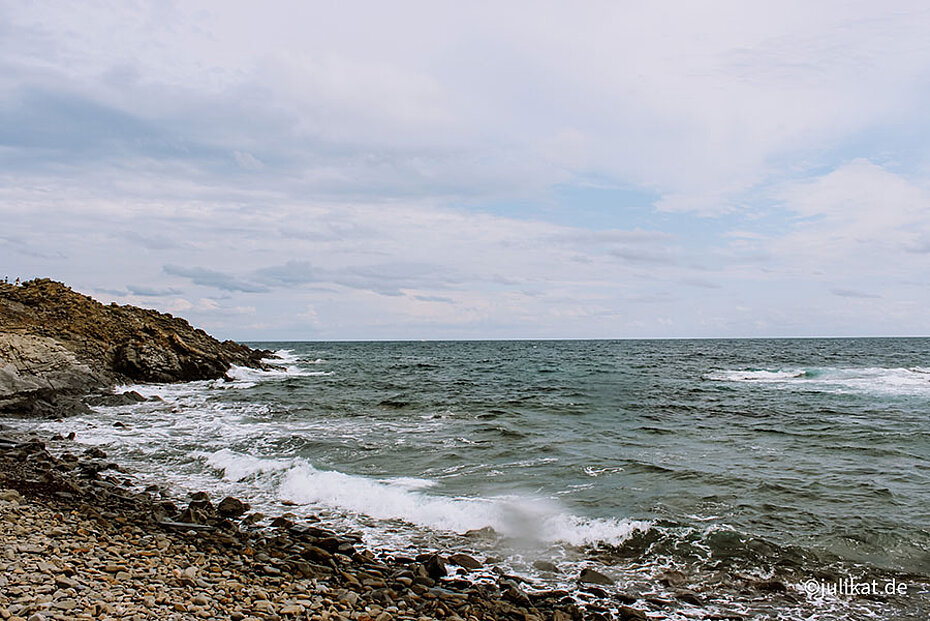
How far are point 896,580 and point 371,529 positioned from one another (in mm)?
8076

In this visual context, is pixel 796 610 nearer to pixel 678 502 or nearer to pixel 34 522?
pixel 678 502

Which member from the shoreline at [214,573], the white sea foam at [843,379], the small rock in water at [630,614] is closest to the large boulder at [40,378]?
the shoreline at [214,573]

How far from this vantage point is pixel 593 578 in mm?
8422

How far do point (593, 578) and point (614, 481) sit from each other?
18.1 feet

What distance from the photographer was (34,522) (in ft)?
28.7

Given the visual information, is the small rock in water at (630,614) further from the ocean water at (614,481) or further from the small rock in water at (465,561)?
the small rock in water at (465,561)

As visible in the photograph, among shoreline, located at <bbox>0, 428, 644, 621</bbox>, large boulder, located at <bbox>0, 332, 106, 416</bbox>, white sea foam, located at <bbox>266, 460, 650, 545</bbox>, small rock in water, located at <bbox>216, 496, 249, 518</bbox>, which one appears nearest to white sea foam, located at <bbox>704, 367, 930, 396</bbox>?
white sea foam, located at <bbox>266, 460, 650, 545</bbox>

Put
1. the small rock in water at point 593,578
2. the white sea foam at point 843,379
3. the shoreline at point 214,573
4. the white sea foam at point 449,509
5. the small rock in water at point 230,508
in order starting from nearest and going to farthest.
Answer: the shoreline at point 214,573 → the small rock in water at point 593,578 → the white sea foam at point 449,509 → the small rock in water at point 230,508 → the white sea foam at point 843,379

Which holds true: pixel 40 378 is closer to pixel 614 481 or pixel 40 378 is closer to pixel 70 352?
pixel 70 352

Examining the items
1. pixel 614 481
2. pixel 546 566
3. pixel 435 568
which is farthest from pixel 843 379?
pixel 435 568

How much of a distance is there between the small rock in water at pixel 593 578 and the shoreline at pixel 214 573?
3cm

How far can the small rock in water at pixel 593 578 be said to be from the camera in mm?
8383

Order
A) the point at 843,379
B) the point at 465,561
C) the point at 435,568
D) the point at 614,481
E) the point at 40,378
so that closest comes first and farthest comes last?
the point at 435,568 → the point at 465,561 → the point at 614,481 → the point at 40,378 → the point at 843,379

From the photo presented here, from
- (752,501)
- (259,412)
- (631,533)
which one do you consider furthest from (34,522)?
(259,412)
